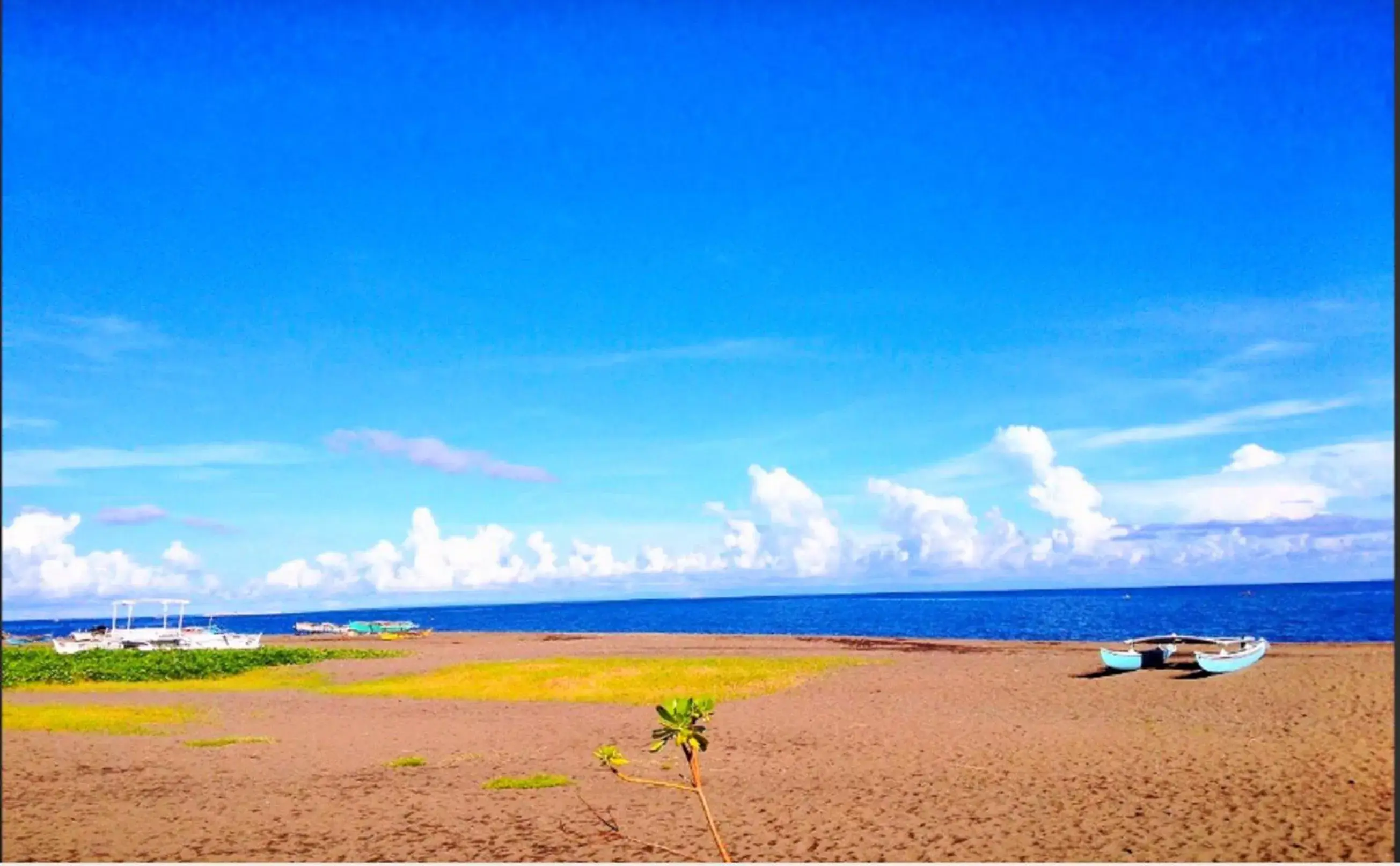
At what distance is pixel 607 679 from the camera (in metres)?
36.2

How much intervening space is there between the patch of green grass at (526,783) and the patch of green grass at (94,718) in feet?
20.5

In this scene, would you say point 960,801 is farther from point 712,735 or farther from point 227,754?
point 227,754

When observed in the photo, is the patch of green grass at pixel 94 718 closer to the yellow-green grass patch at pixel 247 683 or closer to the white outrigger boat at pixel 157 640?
the yellow-green grass patch at pixel 247 683

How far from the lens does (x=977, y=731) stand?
21.3 m

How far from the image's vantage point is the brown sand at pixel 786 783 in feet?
39.5

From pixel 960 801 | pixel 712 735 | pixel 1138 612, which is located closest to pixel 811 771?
pixel 960 801

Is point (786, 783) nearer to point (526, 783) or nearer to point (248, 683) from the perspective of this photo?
point (526, 783)

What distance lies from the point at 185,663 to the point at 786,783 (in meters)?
36.5

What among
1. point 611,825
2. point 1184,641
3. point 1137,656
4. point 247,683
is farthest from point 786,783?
point 247,683

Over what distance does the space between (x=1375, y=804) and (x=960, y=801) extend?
5925 mm

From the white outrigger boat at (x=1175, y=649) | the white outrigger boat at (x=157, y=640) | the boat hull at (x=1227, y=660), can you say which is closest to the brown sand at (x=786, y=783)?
the boat hull at (x=1227, y=660)

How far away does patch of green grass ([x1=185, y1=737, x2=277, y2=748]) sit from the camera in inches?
772

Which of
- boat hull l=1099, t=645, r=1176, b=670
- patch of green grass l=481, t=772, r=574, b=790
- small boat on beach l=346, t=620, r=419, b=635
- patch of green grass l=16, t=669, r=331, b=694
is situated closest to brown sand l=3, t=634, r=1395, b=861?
patch of green grass l=481, t=772, r=574, b=790

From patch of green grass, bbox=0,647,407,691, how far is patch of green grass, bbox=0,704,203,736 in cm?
145
